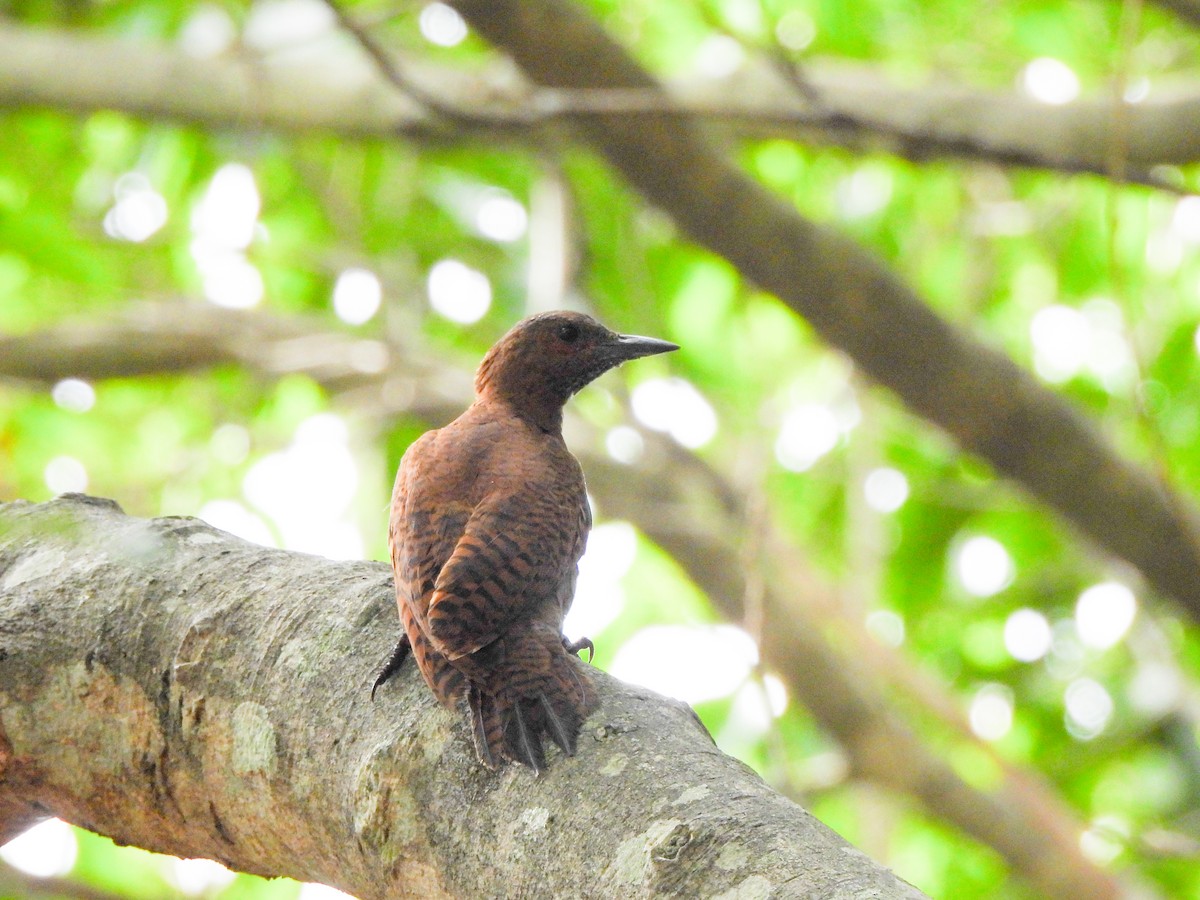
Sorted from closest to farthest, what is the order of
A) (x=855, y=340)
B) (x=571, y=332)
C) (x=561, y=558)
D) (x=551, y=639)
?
(x=551, y=639)
(x=561, y=558)
(x=571, y=332)
(x=855, y=340)

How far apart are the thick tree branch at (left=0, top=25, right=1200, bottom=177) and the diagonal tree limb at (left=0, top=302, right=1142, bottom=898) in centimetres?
83

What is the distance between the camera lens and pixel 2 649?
6.22 ft

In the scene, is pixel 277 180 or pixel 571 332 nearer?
pixel 571 332

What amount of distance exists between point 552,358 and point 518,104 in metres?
1.31

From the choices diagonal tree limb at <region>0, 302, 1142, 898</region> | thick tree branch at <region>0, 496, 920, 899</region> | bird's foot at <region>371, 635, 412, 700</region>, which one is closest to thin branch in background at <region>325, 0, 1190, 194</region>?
diagonal tree limb at <region>0, 302, 1142, 898</region>

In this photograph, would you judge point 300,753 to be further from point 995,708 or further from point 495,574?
point 995,708

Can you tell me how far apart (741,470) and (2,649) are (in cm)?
345

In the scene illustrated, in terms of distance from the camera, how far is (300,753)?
1.71 metres

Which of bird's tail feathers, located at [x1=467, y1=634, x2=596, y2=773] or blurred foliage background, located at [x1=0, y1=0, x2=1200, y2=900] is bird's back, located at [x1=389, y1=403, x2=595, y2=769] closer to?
bird's tail feathers, located at [x1=467, y1=634, x2=596, y2=773]

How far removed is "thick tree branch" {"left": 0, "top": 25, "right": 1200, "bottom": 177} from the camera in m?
4.21

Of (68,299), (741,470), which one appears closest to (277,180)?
(68,299)

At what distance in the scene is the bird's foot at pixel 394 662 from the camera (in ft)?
5.87

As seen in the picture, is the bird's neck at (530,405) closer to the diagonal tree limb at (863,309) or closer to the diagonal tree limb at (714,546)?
the diagonal tree limb at (863,309)

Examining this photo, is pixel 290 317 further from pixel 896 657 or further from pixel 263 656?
pixel 263 656
